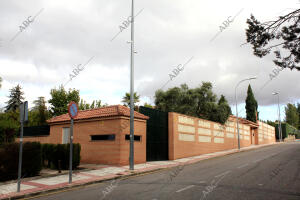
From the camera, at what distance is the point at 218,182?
32.0 feet

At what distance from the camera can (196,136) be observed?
82.4 feet

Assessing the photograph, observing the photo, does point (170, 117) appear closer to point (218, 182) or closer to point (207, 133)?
point (207, 133)

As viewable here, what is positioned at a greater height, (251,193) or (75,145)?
(75,145)

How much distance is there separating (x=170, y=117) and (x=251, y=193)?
45.2 ft

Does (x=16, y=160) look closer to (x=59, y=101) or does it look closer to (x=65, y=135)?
(x=65, y=135)

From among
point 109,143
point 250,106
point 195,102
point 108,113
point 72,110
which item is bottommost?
point 109,143

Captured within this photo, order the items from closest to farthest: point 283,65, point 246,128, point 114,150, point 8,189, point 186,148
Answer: point 283,65 < point 8,189 < point 114,150 < point 186,148 < point 246,128

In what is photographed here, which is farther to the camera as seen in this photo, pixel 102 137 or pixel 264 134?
pixel 264 134

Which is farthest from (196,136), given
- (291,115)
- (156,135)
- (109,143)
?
(291,115)

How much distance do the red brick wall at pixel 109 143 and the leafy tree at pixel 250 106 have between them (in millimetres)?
39893

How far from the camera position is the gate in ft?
63.6

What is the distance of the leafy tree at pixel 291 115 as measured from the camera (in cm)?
10031

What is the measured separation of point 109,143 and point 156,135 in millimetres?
4660

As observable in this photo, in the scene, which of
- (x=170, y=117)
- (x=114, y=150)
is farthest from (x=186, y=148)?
(x=114, y=150)
